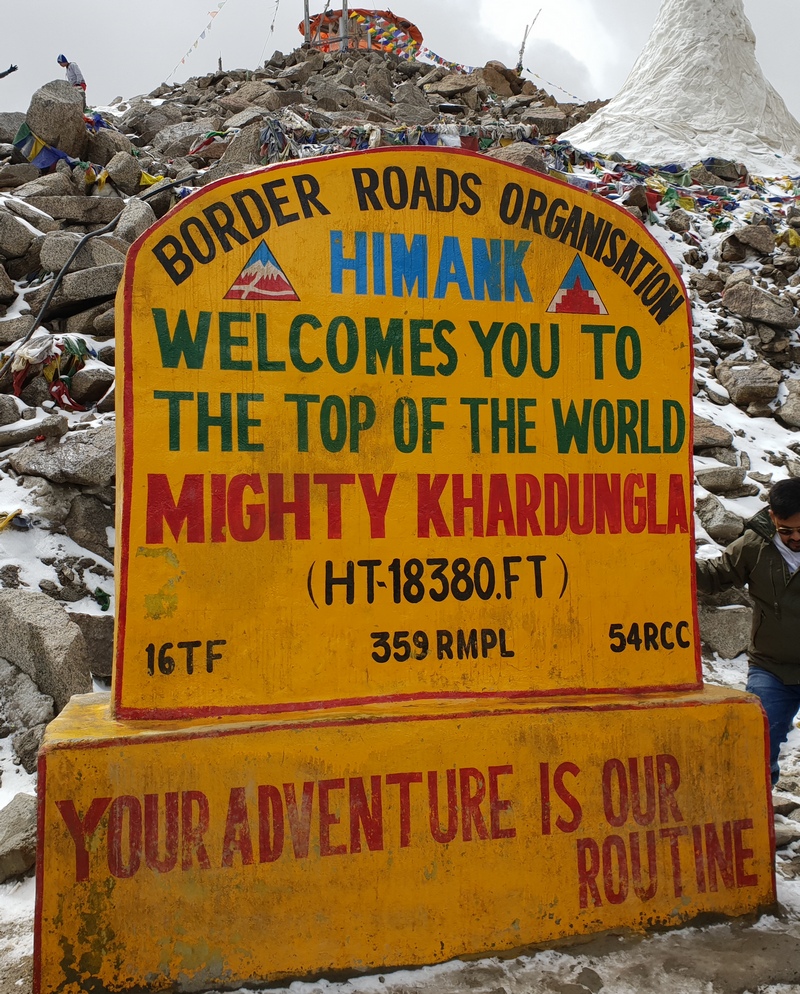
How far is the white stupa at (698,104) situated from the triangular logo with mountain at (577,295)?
1447cm

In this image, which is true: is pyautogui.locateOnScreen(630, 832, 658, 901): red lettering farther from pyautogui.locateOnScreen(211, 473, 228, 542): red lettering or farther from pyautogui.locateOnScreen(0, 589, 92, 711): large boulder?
pyautogui.locateOnScreen(0, 589, 92, 711): large boulder

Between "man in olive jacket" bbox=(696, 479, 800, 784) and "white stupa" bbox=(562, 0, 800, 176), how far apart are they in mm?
14429

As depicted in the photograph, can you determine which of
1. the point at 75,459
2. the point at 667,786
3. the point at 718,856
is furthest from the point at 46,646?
the point at 718,856

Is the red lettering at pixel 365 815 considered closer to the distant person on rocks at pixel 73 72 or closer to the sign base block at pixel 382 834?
the sign base block at pixel 382 834

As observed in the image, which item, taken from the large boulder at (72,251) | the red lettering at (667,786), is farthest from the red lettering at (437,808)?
the large boulder at (72,251)

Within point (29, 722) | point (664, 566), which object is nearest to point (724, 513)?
point (664, 566)

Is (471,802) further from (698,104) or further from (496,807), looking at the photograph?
(698,104)

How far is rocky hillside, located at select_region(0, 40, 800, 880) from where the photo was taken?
489cm

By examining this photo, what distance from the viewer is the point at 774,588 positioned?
3375mm

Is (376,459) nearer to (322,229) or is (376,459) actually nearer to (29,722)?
(322,229)

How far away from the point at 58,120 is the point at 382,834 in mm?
12569

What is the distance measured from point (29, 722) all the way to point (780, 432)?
720cm

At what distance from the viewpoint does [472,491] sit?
301 centimetres

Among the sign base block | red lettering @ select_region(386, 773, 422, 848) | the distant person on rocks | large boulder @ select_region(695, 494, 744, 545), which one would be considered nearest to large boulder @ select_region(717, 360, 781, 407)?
large boulder @ select_region(695, 494, 744, 545)
